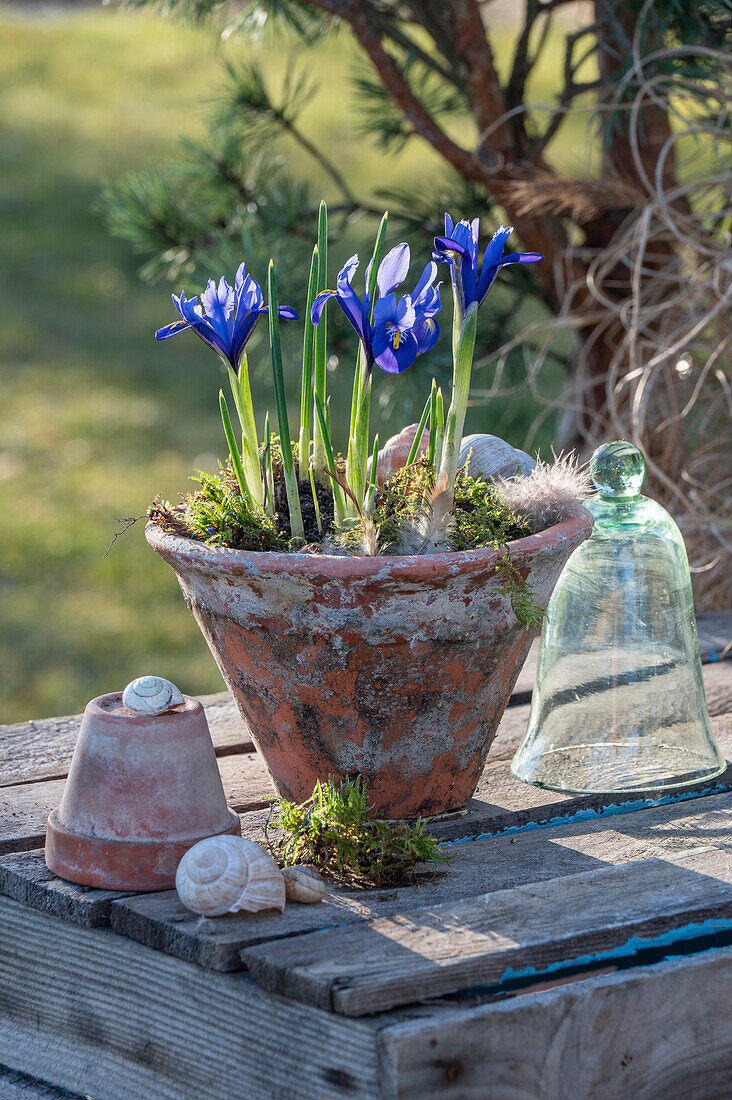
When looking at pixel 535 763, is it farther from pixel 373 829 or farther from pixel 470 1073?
pixel 470 1073

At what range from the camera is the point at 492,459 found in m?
1.15

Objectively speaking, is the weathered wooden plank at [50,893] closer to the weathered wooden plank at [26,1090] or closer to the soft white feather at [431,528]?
the weathered wooden plank at [26,1090]

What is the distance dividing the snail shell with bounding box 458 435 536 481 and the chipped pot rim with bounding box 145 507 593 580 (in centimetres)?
15

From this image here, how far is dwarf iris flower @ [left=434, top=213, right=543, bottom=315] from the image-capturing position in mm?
941

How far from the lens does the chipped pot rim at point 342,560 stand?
0.93 meters

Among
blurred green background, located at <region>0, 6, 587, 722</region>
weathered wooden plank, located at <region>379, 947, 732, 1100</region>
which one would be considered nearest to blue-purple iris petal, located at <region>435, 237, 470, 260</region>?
weathered wooden plank, located at <region>379, 947, 732, 1100</region>

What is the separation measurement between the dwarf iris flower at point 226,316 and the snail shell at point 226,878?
0.38 m

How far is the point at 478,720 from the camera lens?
1048mm

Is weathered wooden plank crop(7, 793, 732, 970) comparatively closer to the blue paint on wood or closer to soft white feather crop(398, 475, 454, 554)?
the blue paint on wood

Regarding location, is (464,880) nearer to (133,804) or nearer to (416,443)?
(133,804)

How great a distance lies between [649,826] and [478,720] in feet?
0.56

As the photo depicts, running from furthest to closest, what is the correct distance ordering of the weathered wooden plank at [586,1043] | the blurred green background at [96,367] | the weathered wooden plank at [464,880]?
the blurred green background at [96,367], the weathered wooden plank at [464,880], the weathered wooden plank at [586,1043]

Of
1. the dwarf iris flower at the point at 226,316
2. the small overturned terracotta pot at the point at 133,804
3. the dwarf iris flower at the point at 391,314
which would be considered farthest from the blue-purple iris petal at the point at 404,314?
the small overturned terracotta pot at the point at 133,804

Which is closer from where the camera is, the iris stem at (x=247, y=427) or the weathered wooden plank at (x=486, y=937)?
the weathered wooden plank at (x=486, y=937)
